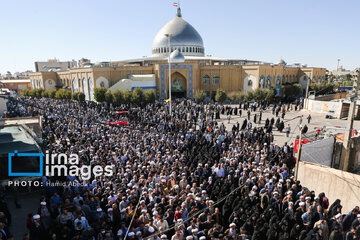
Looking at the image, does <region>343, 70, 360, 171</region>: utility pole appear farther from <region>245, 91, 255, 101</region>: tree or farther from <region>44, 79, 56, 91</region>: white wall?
<region>44, 79, 56, 91</region>: white wall

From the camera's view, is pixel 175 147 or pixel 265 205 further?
pixel 175 147

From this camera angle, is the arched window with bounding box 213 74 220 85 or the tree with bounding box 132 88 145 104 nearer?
the tree with bounding box 132 88 145 104

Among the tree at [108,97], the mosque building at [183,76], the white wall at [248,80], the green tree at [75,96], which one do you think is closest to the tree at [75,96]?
the green tree at [75,96]

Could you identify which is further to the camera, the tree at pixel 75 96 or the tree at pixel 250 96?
the tree at pixel 75 96

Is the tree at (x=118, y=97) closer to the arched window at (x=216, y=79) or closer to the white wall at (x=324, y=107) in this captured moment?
the arched window at (x=216, y=79)

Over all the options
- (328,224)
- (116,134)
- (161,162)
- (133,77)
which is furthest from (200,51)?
(328,224)

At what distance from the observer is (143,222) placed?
18.2 feet

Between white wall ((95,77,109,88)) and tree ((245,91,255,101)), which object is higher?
white wall ((95,77,109,88))

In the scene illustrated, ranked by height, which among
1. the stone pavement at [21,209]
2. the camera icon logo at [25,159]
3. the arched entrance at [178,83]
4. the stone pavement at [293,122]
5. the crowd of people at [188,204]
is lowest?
the stone pavement at [293,122]

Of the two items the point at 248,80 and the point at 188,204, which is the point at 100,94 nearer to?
the point at 248,80

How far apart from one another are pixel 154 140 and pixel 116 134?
2.63 meters

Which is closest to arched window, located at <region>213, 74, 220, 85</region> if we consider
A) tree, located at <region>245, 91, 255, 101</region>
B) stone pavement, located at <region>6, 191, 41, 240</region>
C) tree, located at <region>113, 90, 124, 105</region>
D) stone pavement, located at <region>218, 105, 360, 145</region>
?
tree, located at <region>245, 91, 255, 101</region>

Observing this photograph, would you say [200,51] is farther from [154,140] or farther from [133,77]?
[154,140]

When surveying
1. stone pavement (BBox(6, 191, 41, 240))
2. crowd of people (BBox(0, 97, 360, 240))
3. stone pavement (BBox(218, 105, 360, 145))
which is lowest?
stone pavement (BBox(218, 105, 360, 145))
